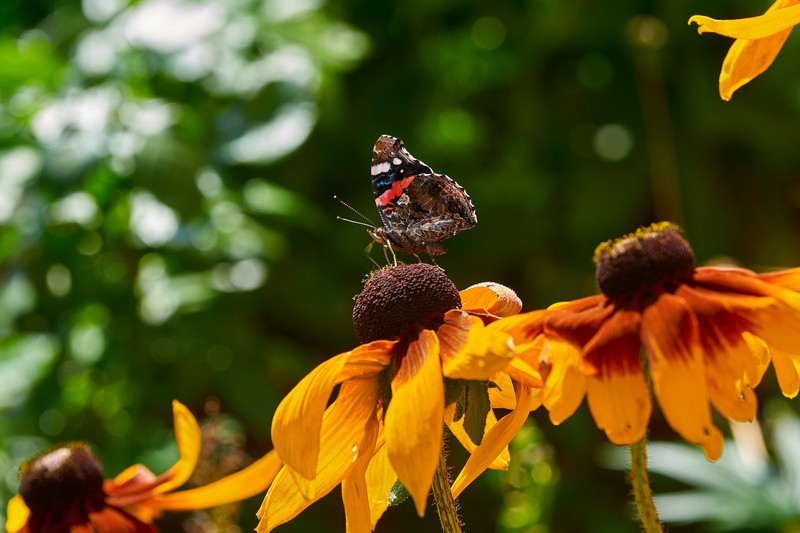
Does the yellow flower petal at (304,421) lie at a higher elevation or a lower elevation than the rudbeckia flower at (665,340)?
lower

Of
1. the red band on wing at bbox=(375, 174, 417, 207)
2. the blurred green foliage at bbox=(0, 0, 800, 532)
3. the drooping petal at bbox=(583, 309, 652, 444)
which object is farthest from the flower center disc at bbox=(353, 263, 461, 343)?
the blurred green foliage at bbox=(0, 0, 800, 532)

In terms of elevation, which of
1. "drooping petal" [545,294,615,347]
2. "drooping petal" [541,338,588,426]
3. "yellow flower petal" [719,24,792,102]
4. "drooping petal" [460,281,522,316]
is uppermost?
"yellow flower petal" [719,24,792,102]

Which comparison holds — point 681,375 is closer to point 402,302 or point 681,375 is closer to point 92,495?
point 402,302

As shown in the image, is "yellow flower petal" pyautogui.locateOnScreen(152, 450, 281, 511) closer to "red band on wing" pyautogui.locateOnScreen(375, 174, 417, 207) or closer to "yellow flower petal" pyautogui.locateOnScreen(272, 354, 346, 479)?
"yellow flower petal" pyautogui.locateOnScreen(272, 354, 346, 479)

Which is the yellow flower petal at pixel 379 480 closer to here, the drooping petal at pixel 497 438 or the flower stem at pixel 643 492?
the drooping petal at pixel 497 438

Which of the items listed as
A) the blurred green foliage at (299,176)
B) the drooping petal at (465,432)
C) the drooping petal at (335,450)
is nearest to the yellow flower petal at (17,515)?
the drooping petal at (335,450)

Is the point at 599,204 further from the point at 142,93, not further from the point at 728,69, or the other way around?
the point at 728,69
